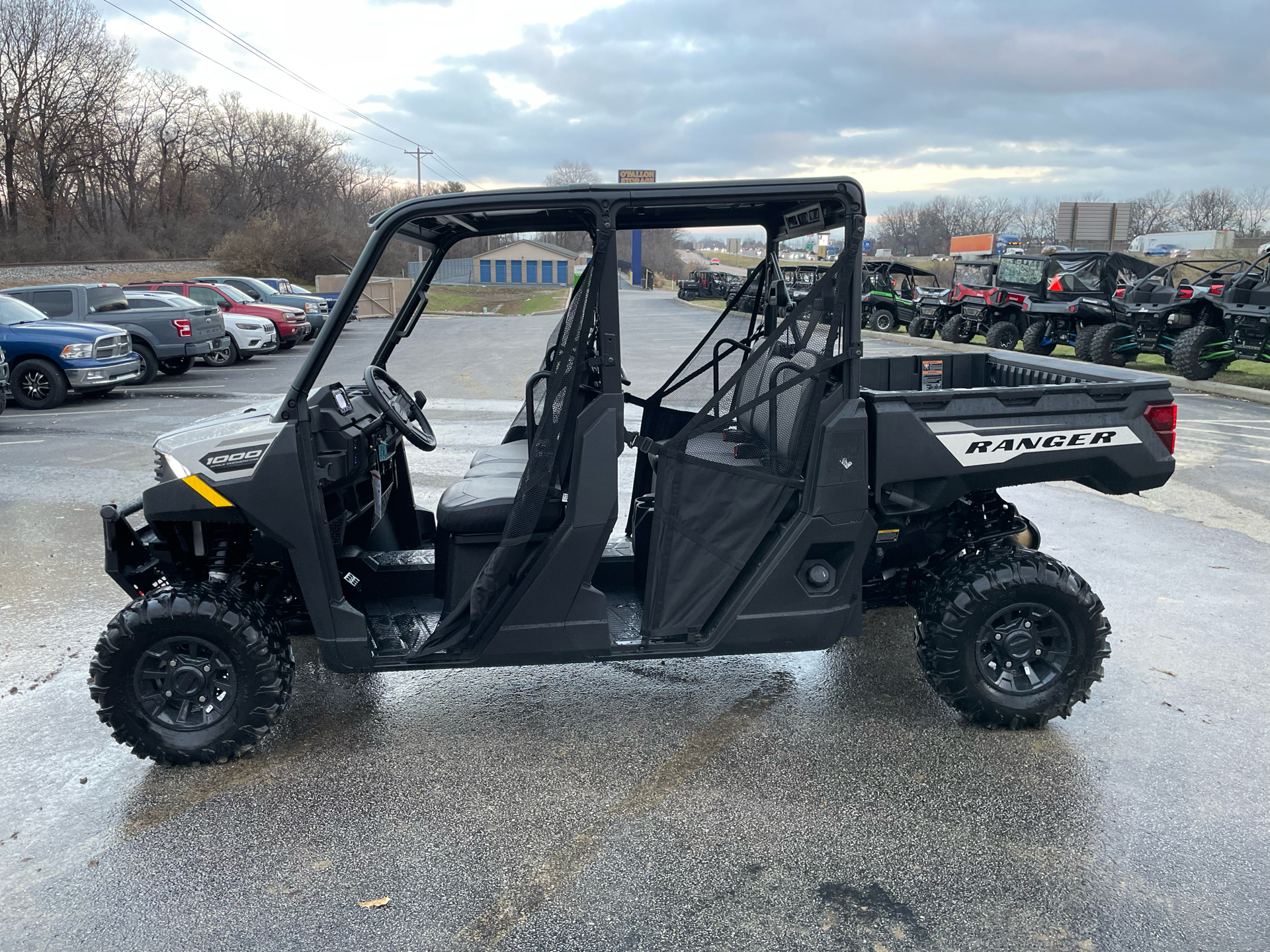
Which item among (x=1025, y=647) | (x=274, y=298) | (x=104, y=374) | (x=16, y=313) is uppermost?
(x=274, y=298)

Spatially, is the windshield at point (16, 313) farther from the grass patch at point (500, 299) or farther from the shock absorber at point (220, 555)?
the grass patch at point (500, 299)

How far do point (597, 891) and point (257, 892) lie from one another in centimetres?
105

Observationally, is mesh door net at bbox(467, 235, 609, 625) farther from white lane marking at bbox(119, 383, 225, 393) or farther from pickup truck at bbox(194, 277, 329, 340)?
pickup truck at bbox(194, 277, 329, 340)

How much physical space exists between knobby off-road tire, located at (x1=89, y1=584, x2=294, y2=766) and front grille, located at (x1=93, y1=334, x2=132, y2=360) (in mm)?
11294

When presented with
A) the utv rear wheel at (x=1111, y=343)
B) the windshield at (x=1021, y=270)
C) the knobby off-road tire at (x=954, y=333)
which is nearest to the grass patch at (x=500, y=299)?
the knobby off-road tire at (x=954, y=333)

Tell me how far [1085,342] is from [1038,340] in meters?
2.04

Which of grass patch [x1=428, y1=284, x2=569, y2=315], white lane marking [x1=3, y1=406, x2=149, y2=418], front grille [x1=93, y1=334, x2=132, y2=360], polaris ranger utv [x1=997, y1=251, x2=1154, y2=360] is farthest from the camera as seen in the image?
grass patch [x1=428, y1=284, x2=569, y2=315]

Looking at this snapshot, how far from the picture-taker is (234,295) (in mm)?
22609

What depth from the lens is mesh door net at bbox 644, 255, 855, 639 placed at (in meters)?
3.59

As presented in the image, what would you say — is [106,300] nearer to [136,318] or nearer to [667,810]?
[136,318]

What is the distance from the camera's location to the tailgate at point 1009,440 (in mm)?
3619

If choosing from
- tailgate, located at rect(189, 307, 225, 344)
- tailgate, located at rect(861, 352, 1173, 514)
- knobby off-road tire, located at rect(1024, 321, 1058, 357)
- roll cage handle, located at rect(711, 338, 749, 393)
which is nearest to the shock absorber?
roll cage handle, located at rect(711, 338, 749, 393)

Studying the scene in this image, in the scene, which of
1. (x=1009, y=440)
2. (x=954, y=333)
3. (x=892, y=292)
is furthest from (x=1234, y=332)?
(x=1009, y=440)

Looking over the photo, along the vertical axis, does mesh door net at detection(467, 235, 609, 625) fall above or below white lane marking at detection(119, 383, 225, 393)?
above
